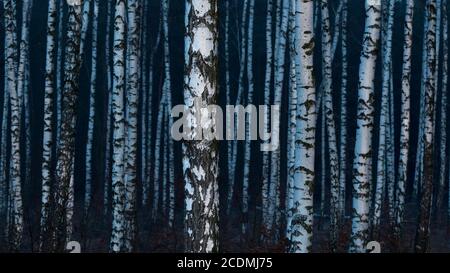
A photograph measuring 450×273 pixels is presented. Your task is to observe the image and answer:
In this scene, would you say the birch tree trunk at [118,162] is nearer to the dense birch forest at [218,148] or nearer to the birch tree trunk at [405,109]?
the dense birch forest at [218,148]

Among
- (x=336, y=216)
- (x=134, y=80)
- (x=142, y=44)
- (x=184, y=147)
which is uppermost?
(x=142, y=44)

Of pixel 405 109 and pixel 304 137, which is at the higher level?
pixel 405 109

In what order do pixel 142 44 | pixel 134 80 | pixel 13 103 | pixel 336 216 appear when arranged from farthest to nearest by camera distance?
pixel 142 44
pixel 336 216
pixel 13 103
pixel 134 80

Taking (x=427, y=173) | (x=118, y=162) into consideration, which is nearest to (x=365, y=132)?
(x=427, y=173)

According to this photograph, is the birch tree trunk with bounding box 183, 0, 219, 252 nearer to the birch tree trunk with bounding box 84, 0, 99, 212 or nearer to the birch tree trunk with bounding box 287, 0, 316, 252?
the birch tree trunk with bounding box 287, 0, 316, 252

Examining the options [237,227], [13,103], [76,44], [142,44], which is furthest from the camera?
[142,44]

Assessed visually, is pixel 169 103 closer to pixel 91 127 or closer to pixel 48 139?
pixel 91 127

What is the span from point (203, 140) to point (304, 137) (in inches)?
66.5

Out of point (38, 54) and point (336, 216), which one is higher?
point (38, 54)

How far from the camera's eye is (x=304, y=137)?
698 centimetres
